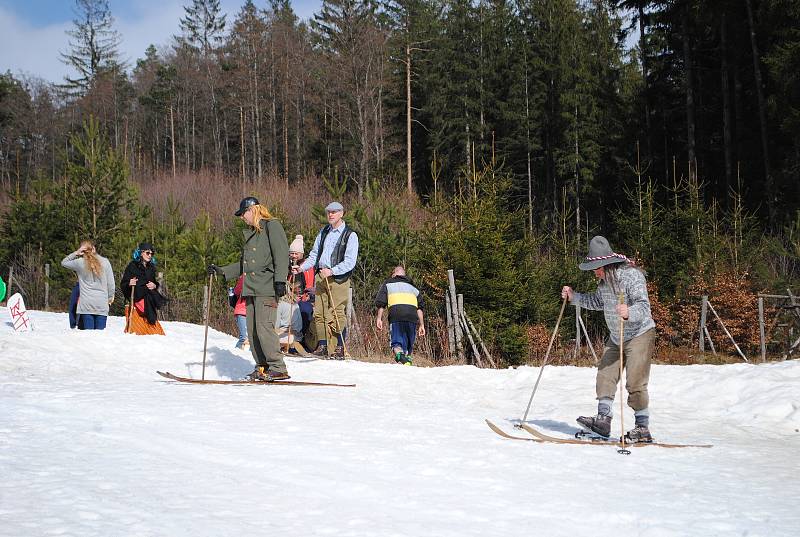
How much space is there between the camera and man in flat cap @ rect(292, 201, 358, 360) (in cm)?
1111

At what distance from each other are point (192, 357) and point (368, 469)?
6.92 metres

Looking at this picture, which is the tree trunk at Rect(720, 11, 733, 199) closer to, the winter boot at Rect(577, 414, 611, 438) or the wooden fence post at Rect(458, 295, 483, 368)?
the wooden fence post at Rect(458, 295, 483, 368)

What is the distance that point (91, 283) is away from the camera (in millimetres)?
13141

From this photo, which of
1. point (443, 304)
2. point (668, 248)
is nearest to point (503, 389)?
point (443, 304)

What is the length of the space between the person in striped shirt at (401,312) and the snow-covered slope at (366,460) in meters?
2.17

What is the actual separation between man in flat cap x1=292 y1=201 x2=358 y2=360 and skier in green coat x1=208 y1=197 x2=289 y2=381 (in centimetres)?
140

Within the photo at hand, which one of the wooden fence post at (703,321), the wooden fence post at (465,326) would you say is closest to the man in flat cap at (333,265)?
the wooden fence post at (465,326)

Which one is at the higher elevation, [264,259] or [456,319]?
[264,259]

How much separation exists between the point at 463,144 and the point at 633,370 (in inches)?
1651

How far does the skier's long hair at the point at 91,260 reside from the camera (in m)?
13.0

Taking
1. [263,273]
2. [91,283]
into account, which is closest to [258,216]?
[263,273]

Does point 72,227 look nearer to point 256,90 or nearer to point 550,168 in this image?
point 256,90

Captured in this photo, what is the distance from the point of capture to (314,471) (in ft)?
18.9

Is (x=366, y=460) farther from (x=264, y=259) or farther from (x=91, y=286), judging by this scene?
(x=91, y=286)
